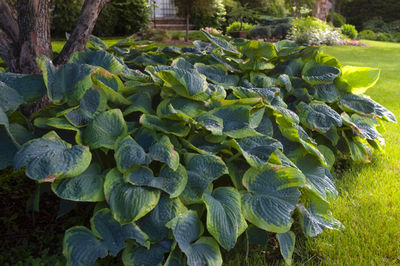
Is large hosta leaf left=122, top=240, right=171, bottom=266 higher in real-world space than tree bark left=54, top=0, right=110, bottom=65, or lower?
lower

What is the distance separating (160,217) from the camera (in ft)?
4.59

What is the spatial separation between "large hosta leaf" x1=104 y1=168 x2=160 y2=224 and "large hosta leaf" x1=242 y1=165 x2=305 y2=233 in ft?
1.35

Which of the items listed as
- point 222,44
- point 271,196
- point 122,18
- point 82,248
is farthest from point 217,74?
point 122,18

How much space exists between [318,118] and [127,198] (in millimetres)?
1341

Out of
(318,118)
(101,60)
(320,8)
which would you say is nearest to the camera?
(101,60)

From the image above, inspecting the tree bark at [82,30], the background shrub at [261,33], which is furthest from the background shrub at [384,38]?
the tree bark at [82,30]

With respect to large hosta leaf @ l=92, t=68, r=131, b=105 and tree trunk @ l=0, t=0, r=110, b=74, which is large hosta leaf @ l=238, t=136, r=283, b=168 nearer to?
large hosta leaf @ l=92, t=68, r=131, b=105

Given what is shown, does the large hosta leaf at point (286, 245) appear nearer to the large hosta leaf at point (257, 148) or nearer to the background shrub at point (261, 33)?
the large hosta leaf at point (257, 148)

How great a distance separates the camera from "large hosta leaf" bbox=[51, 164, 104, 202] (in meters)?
1.35

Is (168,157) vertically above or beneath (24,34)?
beneath

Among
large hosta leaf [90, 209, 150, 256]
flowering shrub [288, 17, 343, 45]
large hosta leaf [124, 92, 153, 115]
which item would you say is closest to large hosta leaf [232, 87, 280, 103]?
large hosta leaf [124, 92, 153, 115]

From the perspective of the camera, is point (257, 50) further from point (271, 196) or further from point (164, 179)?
point (164, 179)

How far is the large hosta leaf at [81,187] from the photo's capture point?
4.44ft

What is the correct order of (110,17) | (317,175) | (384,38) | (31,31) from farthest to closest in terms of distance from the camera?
1. (384,38)
2. (110,17)
3. (31,31)
4. (317,175)
